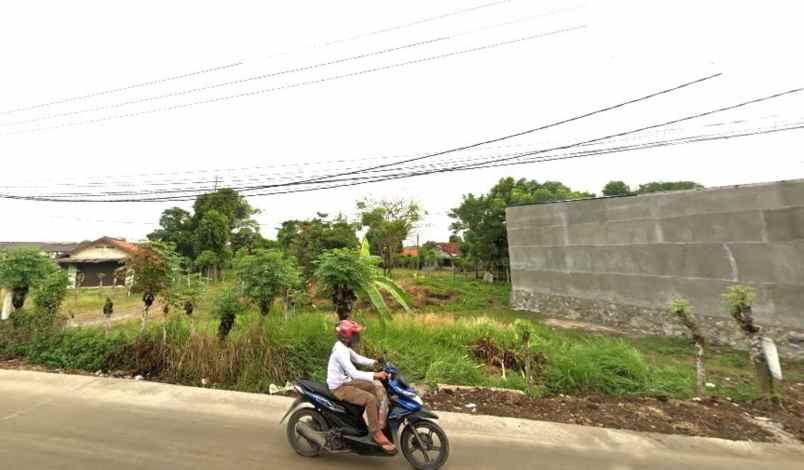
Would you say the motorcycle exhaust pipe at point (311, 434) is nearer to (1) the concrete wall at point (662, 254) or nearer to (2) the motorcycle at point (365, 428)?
(2) the motorcycle at point (365, 428)

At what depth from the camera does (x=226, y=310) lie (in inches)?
263

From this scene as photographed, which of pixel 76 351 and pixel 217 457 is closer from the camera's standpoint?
pixel 217 457

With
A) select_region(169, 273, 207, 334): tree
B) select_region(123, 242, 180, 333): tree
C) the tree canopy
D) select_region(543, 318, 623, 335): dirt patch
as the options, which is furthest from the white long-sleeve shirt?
the tree canopy

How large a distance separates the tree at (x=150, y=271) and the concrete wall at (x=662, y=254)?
14347 mm

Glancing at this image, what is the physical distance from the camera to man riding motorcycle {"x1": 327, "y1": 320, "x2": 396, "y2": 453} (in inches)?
142

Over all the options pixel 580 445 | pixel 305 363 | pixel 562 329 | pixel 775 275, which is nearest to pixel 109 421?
pixel 305 363

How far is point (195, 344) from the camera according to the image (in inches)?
255

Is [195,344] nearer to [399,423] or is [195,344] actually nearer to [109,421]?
[109,421]

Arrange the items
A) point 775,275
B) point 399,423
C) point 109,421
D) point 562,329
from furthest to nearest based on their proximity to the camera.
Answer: point 562,329, point 775,275, point 109,421, point 399,423

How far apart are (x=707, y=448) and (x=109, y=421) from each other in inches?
297

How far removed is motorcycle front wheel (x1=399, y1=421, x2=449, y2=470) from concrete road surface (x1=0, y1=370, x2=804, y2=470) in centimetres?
22

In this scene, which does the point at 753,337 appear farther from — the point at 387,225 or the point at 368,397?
the point at 387,225

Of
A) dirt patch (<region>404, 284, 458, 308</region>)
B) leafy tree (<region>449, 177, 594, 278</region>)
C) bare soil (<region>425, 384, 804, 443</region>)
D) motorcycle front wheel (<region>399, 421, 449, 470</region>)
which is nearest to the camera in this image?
motorcycle front wheel (<region>399, 421, 449, 470</region>)

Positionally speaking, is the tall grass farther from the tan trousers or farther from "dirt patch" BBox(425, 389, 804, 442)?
the tan trousers
